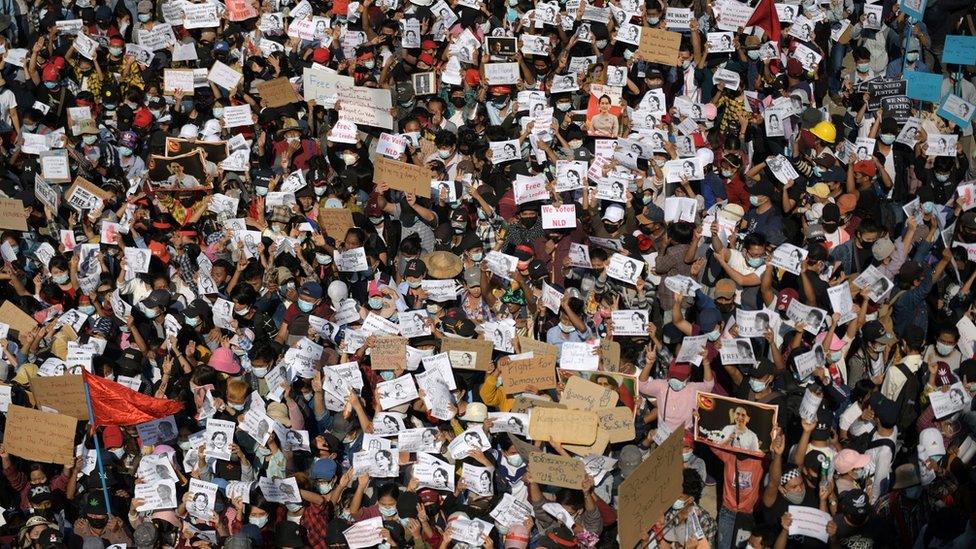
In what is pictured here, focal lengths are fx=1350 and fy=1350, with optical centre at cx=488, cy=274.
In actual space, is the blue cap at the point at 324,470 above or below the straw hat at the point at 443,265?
below

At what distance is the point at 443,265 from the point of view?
12656 mm

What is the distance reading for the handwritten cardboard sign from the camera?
433 inches

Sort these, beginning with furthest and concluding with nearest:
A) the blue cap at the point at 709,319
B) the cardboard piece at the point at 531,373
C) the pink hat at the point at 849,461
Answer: the blue cap at the point at 709,319
the cardboard piece at the point at 531,373
the pink hat at the point at 849,461

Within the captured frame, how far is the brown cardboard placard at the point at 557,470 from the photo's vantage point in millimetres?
10156

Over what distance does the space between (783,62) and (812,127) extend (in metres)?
1.41

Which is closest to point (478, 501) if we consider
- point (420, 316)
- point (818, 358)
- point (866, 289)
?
point (420, 316)

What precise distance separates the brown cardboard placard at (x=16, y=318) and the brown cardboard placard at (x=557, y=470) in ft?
18.0

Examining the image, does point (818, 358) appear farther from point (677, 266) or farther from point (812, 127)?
point (812, 127)

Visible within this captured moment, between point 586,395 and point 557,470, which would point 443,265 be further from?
point 557,470

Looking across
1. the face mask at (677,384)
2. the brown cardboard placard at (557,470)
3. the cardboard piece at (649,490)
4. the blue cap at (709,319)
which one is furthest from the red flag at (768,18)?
→ the brown cardboard placard at (557,470)

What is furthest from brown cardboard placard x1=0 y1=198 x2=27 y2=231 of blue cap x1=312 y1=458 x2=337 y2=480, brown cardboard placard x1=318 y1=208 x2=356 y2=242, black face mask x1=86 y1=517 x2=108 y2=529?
blue cap x1=312 y1=458 x2=337 y2=480

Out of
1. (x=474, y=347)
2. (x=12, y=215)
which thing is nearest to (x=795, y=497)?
(x=474, y=347)

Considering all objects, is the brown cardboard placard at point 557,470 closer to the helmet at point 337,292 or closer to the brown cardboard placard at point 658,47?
the helmet at point 337,292

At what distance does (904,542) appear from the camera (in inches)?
389
